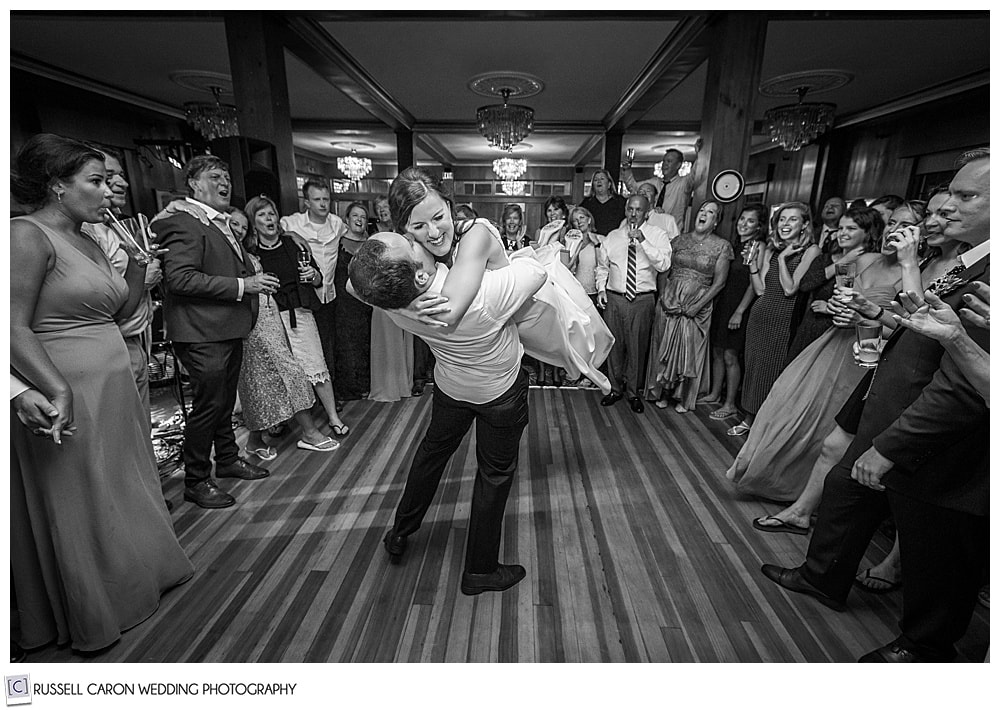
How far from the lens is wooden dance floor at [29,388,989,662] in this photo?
1524mm

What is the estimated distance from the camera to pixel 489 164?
40.3 feet

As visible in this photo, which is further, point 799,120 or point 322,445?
point 799,120

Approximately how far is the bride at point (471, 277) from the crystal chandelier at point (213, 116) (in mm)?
5367

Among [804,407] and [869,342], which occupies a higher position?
[869,342]

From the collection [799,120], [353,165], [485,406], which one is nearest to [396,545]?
[485,406]

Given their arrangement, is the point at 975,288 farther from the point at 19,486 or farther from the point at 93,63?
the point at 93,63

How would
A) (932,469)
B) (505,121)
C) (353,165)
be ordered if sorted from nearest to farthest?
(932,469)
(505,121)
(353,165)

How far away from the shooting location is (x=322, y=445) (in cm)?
290

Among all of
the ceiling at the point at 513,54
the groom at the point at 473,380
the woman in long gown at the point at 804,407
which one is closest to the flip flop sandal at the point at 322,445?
the groom at the point at 473,380

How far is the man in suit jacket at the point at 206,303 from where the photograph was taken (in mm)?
2041

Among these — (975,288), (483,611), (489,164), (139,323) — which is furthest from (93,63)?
(489,164)

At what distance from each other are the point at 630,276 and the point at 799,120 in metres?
3.62

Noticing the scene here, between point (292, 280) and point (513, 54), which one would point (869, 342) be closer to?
point (292, 280)

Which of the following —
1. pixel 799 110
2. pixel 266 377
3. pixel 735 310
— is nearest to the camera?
pixel 266 377
